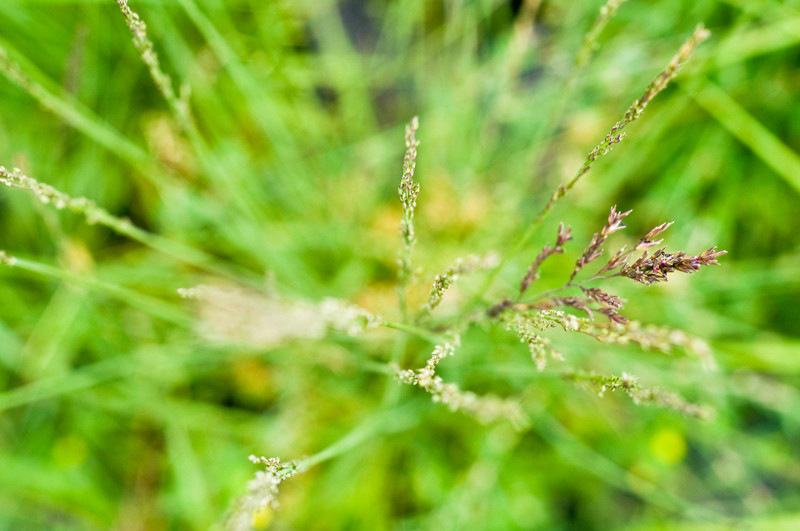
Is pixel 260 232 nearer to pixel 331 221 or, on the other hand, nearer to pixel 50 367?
pixel 331 221

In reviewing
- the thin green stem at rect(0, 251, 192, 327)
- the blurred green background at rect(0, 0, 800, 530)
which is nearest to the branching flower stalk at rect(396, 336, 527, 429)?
the thin green stem at rect(0, 251, 192, 327)

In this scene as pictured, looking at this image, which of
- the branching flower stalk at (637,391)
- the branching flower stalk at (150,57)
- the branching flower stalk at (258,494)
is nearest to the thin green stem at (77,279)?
the branching flower stalk at (150,57)

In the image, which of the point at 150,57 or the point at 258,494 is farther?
the point at 150,57

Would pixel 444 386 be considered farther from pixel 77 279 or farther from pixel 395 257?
pixel 395 257

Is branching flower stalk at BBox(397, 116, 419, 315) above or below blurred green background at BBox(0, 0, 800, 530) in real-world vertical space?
below

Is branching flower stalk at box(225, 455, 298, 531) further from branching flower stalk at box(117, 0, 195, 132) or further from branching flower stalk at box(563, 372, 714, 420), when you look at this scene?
branching flower stalk at box(117, 0, 195, 132)

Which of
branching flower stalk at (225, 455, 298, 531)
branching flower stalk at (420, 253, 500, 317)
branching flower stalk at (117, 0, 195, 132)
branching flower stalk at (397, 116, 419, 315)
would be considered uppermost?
branching flower stalk at (117, 0, 195, 132)

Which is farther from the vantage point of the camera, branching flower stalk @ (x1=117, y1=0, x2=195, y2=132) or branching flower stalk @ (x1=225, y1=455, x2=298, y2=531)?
branching flower stalk @ (x1=117, y1=0, x2=195, y2=132)

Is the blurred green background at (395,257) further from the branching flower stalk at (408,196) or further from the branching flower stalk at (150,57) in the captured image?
the branching flower stalk at (408,196)

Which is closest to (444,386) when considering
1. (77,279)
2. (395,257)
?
(77,279)
